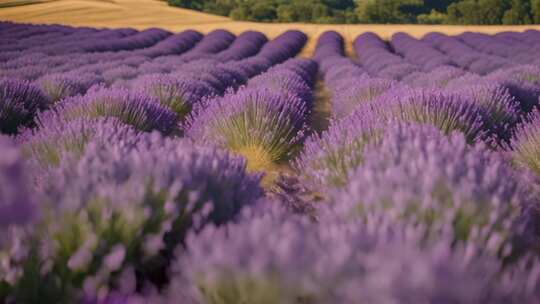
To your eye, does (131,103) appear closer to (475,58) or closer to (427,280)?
(427,280)

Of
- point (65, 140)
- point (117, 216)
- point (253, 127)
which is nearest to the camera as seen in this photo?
point (117, 216)

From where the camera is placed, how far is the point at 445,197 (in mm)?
1964

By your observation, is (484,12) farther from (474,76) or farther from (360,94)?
(360,94)

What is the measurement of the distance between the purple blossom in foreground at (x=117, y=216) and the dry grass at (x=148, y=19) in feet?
79.3

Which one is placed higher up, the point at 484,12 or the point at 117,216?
the point at 117,216

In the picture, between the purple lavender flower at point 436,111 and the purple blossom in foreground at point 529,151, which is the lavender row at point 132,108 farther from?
the purple blossom in foreground at point 529,151

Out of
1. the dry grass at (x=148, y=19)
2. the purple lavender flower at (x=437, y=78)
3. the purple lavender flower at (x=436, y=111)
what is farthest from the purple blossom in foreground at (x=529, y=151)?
the dry grass at (x=148, y=19)

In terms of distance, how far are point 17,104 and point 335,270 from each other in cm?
479

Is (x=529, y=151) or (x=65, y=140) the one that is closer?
(x=65, y=140)

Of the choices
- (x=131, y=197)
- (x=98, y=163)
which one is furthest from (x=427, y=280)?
(x=98, y=163)

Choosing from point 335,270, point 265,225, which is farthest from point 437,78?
point 335,270

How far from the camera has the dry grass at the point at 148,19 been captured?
29291mm

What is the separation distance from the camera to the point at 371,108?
445 cm

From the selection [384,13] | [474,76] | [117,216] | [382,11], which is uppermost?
[117,216]
